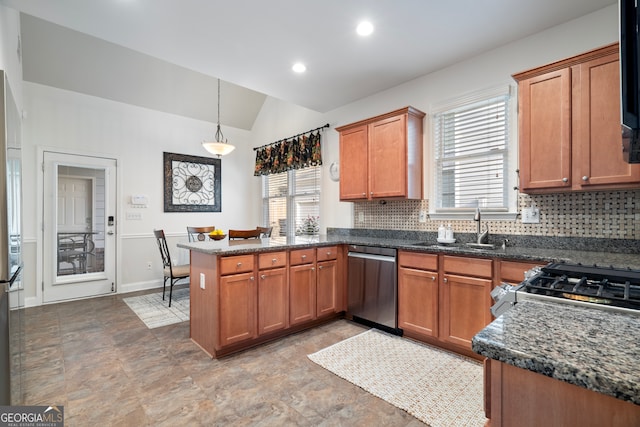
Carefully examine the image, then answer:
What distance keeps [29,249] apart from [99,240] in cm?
76

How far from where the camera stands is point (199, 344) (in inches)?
113

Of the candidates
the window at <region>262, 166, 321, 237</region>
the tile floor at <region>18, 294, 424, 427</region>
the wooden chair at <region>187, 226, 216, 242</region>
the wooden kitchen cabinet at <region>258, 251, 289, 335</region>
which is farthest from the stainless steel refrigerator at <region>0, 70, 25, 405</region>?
the window at <region>262, 166, 321, 237</region>

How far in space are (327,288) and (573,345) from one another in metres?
2.83

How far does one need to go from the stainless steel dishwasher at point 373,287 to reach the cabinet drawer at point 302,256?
48cm

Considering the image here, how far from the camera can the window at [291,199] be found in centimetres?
486

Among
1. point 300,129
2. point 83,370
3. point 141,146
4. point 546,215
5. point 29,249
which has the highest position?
point 300,129

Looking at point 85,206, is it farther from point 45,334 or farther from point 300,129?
point 300,129

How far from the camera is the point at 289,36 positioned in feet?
8.86

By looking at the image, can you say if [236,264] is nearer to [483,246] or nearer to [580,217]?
[483,246]

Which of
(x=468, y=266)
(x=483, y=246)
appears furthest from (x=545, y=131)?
(x=468, y=266)

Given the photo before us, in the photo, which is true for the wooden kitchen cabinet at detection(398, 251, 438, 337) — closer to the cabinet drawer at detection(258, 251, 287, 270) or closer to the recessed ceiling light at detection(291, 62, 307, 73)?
the cabinet drawer at detection(258, 251, 287, 270)

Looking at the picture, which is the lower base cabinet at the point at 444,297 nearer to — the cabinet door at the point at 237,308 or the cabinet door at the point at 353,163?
the cabinet door at the point at 353,163

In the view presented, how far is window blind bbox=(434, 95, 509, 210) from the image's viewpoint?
292 centimetres

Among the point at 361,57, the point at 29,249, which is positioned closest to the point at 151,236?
the point at 29,249
